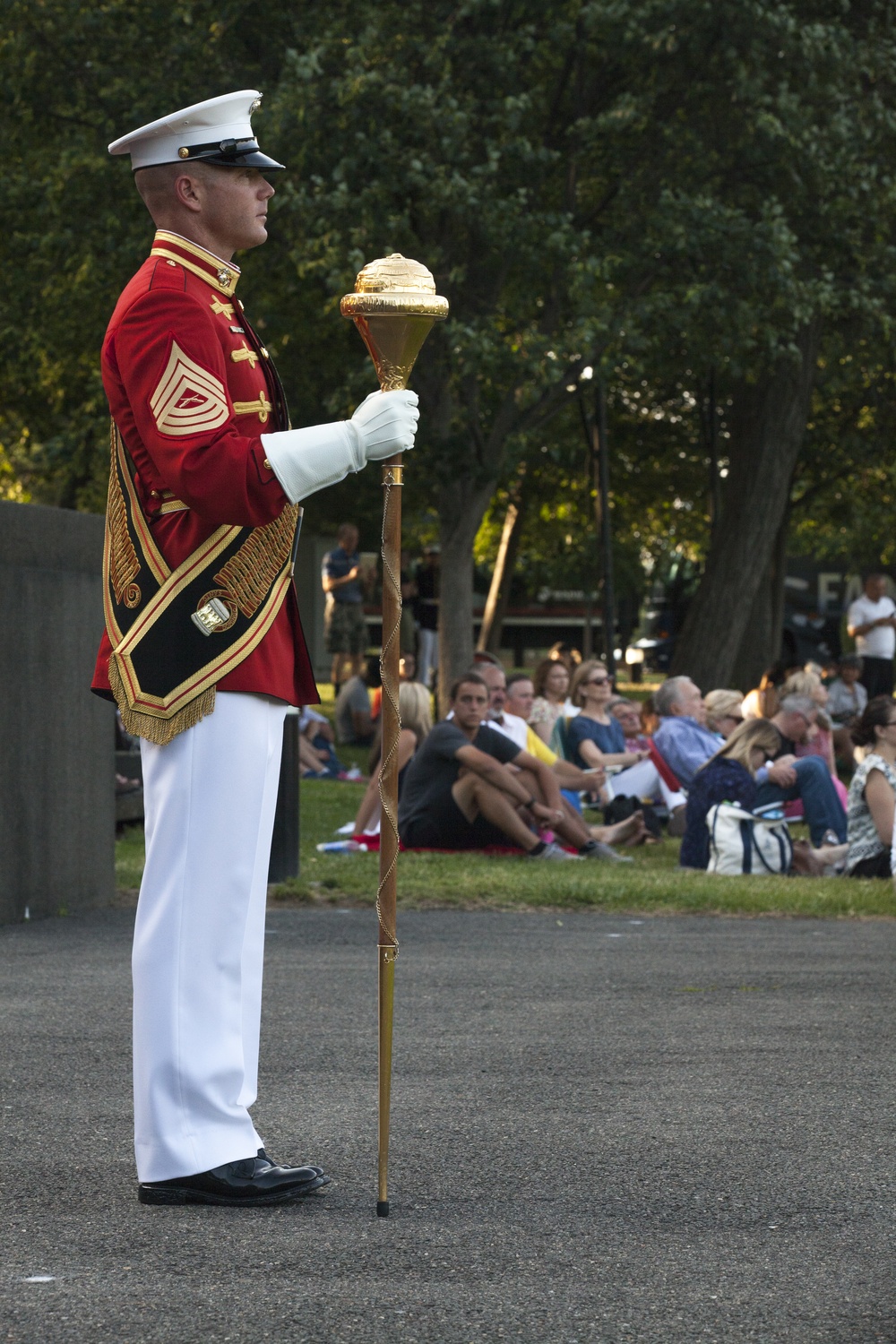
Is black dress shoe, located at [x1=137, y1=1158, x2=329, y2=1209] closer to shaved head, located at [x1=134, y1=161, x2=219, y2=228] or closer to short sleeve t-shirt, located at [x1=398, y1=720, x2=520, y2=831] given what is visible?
shaved head, located at [x1=134, y1=161, x2=219, y2=228]

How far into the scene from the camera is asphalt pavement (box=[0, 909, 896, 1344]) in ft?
10.9

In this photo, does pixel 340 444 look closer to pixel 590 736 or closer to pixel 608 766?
pixel 608 766

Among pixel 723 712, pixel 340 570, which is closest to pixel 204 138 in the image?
pixel 723 712

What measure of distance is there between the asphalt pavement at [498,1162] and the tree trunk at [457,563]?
11541 mm

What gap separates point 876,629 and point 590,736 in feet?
26.4

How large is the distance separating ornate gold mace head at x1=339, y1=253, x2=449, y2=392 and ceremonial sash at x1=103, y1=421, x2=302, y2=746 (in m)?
0.37

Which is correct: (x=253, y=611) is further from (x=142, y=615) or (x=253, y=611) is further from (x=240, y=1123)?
(x=240, y=1123)

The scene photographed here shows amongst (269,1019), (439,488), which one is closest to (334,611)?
(439,488)

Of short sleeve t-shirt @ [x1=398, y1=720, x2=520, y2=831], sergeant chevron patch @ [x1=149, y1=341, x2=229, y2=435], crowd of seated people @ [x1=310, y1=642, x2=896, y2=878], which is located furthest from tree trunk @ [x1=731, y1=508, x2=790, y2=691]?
sergeant chevron patch @ [x1=149, y1=341, x2=229, y2=435]

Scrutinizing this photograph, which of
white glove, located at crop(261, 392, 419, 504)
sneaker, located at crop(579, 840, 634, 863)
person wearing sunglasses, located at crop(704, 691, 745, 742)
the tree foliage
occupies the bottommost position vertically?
sneaker, located at crop(579, 840, 634, 863)

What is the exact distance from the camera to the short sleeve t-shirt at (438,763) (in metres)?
11.5

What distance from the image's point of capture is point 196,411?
3857 mm

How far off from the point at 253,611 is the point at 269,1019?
8.07ft

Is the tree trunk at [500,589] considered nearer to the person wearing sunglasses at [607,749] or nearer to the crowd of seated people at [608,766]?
the person wearing sunglasses at [607,749]
